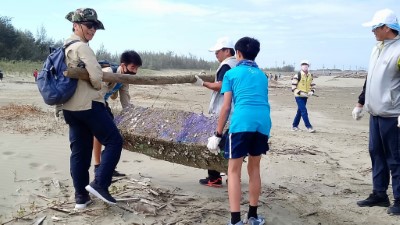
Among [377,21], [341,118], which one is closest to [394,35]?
[377,21]

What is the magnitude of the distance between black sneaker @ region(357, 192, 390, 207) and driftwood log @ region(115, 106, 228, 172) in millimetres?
1820

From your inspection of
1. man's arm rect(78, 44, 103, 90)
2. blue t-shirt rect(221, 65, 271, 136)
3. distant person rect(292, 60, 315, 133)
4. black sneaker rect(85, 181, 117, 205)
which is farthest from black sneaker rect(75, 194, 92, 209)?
distant person rect(292, 60, 315, 133)

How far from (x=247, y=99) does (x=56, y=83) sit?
179 centimetres

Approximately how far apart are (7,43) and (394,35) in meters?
42.9

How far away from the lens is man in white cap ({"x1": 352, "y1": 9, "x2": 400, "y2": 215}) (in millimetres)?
4801

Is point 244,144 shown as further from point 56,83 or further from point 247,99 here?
point 56,83

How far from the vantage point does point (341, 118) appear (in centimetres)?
1519

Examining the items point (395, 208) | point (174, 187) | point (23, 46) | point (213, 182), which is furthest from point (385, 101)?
point (23, 46)

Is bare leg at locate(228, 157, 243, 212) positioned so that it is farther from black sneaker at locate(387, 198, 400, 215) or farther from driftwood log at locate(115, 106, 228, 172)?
black sneaker at locate(387, 198, 400, 215)

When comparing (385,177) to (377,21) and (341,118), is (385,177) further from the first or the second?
(341,118)

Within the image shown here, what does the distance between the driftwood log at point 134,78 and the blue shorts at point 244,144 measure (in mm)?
1426

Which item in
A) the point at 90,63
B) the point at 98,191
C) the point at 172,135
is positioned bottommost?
the point at 98,191

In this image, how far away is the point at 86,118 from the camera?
407cm

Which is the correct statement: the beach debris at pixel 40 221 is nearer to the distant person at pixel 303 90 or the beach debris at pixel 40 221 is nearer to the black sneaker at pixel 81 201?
the black sneaker at pixel 81 201
